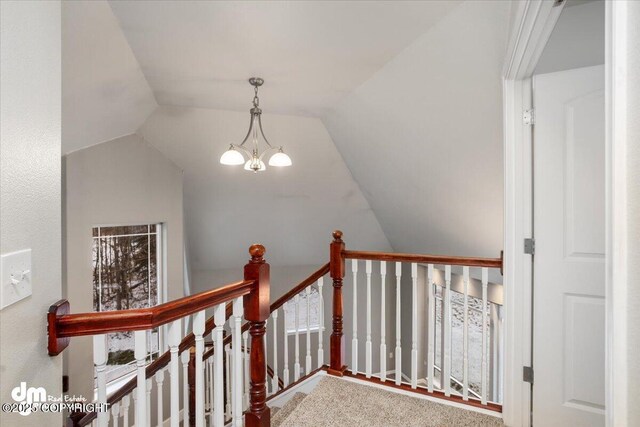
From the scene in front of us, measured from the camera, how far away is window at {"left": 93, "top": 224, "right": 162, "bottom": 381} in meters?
4.11

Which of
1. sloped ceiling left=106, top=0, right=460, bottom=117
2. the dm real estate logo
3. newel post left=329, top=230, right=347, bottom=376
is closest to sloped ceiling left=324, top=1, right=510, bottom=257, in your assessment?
sloped ceiling left=106, top=0, right=460, bottom=117

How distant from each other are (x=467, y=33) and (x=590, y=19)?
1.88 ft

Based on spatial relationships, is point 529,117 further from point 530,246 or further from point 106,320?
point 106,320

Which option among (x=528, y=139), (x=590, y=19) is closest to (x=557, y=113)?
(x=528, y=139)

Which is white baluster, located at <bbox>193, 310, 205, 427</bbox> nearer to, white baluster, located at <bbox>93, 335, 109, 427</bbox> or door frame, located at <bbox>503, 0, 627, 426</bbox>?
white baluster, located at <bbox>93, 335, 109, 427</bbox>

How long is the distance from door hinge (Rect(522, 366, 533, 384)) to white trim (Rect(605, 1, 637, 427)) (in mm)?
1354

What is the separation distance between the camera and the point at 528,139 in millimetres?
1843

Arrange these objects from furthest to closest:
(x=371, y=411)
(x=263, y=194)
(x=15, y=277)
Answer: (x=263, y=194) → (x=371, y=411) → (x=15, y=277)

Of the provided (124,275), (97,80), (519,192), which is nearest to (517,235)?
(519,192)

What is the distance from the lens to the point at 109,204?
3.90 metres

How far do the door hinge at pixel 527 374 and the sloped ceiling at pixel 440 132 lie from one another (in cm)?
149

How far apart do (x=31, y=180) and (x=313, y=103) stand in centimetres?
299

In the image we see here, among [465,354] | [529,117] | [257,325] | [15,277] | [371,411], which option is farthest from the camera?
[465,354]

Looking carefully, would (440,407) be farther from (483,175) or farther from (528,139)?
(483,175)
